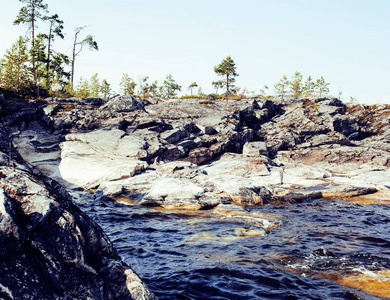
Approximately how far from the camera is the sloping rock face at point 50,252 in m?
4.22

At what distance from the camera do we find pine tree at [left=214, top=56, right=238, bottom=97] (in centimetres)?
6962

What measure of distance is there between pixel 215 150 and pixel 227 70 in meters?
41.6

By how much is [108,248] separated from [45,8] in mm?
57612

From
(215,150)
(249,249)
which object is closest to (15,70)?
(215,150)

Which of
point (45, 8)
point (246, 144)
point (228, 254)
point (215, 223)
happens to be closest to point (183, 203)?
point (215, 223)

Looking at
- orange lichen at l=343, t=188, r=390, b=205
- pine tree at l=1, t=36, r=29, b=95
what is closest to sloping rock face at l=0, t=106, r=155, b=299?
orange lichen at l=343, t=188, r=390, b=205

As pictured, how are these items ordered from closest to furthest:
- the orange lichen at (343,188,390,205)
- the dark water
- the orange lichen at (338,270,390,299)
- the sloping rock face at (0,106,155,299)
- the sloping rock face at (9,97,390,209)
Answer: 1. the sloping rock face at (0,106,155,299)
2. the orange lichen at (338,270,390,299)
3. the dark water
4. the sloping rock face at (9,97,390,209)
5. the orange lichen at (343,188,390,205)

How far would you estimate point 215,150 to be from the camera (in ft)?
116

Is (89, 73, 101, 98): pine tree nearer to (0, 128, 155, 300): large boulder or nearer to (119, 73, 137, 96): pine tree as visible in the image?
(119, 73, 137, 96): pine tree

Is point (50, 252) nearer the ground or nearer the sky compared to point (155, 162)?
nearer the sky

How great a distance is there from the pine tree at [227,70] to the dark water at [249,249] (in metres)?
57.6

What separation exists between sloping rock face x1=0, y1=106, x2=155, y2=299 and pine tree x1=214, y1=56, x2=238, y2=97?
6832cm

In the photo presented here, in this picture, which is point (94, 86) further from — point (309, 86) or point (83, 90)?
point (309, 86)

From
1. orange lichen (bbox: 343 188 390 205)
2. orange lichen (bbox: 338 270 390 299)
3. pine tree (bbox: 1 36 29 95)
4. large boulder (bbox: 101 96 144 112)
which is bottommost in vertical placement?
orange lichen (bbox: 343 188 390 205)
